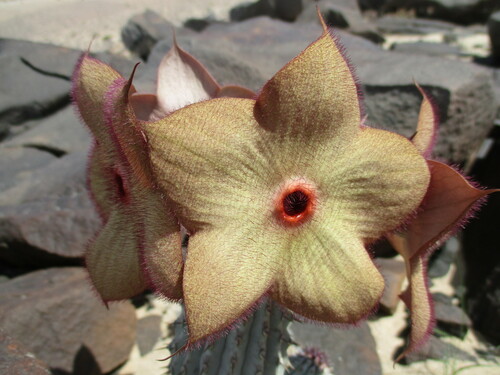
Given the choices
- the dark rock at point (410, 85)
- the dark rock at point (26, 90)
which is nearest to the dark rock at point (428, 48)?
the dark rock at point (410, 85)

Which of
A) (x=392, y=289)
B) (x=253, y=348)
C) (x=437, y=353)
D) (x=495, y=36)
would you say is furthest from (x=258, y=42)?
(x=253, y=348)

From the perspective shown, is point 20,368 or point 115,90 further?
point 20,368

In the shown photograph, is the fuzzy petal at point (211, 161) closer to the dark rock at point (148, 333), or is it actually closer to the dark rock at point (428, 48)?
the dark rock at point (148, 333)

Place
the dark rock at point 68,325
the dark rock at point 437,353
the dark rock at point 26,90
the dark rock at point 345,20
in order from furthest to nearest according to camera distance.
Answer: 1. the dark rock at point 345,20
2. the dark rock at point 26,90
3. the dark rock at point 437,353
4. the dark rock at point 68,325

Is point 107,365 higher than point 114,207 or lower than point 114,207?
lower

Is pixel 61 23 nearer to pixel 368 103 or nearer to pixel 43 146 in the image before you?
pixel 43 146

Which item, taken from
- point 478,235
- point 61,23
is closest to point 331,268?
point 478,235
